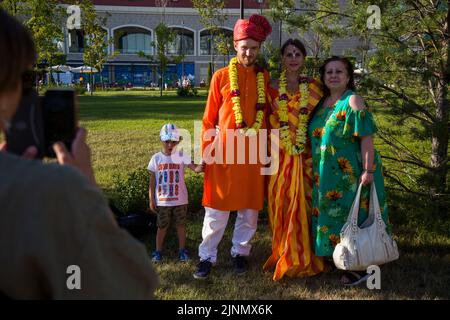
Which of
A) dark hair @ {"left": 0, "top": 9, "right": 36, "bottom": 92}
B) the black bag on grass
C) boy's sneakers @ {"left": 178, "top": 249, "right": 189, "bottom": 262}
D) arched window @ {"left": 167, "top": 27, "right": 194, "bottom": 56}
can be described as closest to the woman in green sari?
boy's sneakers @ {"left": 178, "top": 249, "right": 189, "bottom": 262}

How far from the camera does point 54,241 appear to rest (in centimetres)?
90

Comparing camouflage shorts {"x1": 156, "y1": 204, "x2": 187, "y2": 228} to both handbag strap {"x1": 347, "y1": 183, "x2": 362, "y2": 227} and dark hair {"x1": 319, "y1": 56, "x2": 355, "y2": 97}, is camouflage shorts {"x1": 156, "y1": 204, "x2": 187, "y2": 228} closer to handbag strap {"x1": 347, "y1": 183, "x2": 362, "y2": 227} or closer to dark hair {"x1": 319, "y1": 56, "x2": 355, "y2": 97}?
handbag strap {"x1": 347, "y1": 183, "x2": 362, "y2": 227}

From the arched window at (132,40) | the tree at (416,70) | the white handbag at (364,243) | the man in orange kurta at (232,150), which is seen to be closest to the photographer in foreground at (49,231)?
the white handbag at (364,243)

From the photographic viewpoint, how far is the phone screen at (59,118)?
1.26 metres

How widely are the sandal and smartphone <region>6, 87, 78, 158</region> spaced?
9.32 feet

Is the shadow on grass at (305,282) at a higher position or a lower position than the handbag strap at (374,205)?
lower

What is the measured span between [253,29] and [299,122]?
803 millimetres

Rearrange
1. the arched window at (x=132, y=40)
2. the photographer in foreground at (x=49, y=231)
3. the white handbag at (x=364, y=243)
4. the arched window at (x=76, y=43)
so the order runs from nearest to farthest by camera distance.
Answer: the photographer in foreground at (x=49, y=231) < the white handbag at (x=364, y=243) < the arched window at (x=76, y=43) < the arched window at (x=132, y=40)

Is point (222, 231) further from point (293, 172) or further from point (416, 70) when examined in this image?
point (416, 70)

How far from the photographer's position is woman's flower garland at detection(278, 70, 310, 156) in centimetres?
373

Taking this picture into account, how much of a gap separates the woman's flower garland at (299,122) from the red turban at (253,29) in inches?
17.7

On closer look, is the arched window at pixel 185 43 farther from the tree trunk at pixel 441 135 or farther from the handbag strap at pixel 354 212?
the handbag strap at pixel 354 212

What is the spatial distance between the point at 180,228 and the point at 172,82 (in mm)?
40790

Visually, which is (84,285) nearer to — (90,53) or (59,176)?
(59,176)
